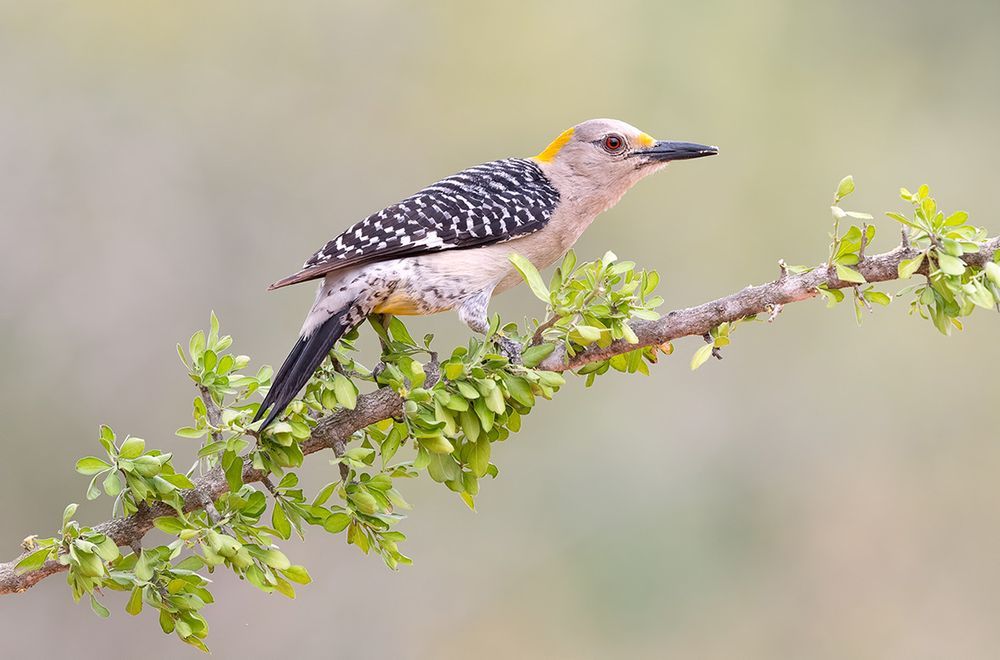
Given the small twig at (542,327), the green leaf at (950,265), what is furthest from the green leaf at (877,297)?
the small twig at (542,327)

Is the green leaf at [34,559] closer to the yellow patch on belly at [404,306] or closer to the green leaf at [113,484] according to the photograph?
the green leaf at [113,484]

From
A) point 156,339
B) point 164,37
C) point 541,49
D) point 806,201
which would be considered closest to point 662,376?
point 806,201

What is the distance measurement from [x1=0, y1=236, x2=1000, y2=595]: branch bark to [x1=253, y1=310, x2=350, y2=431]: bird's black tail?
0.12m

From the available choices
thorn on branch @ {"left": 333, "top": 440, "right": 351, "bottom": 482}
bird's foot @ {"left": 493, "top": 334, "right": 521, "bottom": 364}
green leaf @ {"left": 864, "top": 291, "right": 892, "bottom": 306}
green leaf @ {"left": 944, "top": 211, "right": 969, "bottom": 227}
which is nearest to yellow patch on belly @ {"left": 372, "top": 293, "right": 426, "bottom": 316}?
bird's foot @ {"left": 493, "top": 334, "right": 521, "bottom": 364}

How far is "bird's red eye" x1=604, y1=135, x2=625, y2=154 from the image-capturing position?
362cm

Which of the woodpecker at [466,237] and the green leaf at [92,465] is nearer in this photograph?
the green leaf at [92,465]

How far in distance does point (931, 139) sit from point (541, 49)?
2.94 metres

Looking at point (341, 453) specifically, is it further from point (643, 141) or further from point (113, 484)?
point (643, 141)

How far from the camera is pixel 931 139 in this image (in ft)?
26.0

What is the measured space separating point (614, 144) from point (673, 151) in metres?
0.21

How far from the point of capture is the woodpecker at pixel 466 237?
2.81m

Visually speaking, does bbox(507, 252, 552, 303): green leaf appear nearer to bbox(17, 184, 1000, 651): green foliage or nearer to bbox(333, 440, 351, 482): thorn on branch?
bbox(17, 184, 1000, 651): green foliage

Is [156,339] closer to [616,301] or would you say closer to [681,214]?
[681,214]

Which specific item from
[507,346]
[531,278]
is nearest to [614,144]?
[507,346]
